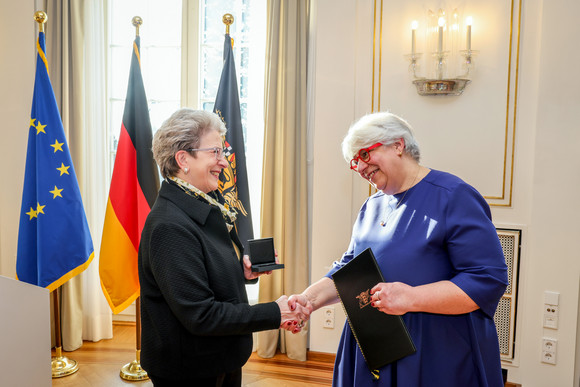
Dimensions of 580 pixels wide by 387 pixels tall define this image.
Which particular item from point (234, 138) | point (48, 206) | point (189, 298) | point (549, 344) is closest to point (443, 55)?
point (234, 138)

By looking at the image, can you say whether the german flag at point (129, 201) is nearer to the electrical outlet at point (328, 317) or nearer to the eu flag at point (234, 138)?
the eu flag at point (234, 138)

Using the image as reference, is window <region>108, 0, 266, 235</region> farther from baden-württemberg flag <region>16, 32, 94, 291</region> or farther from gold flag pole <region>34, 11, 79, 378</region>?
gold flag pole <region>34, 11, 79, 378</region>

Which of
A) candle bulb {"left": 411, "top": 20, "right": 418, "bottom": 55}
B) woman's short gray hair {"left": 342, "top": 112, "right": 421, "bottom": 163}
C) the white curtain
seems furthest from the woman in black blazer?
the white curtain

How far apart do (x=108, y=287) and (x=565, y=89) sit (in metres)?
3.23

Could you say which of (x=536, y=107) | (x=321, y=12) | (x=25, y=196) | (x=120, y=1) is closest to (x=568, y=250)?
(x=536, y=107)

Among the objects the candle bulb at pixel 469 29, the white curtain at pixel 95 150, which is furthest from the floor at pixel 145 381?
the candle bulb at pixel 469 29

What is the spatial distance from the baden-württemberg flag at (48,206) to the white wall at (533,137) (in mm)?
1774

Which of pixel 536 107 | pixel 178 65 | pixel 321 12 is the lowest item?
pixel 536 107

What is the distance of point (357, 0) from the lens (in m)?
3.39

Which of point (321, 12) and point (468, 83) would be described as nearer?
point (468, 83)

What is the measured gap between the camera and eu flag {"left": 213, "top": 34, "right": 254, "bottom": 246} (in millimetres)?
3318

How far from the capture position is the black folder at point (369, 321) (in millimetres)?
1566

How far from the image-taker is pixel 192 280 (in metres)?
1.50

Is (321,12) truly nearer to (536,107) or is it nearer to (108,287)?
(536,107)
